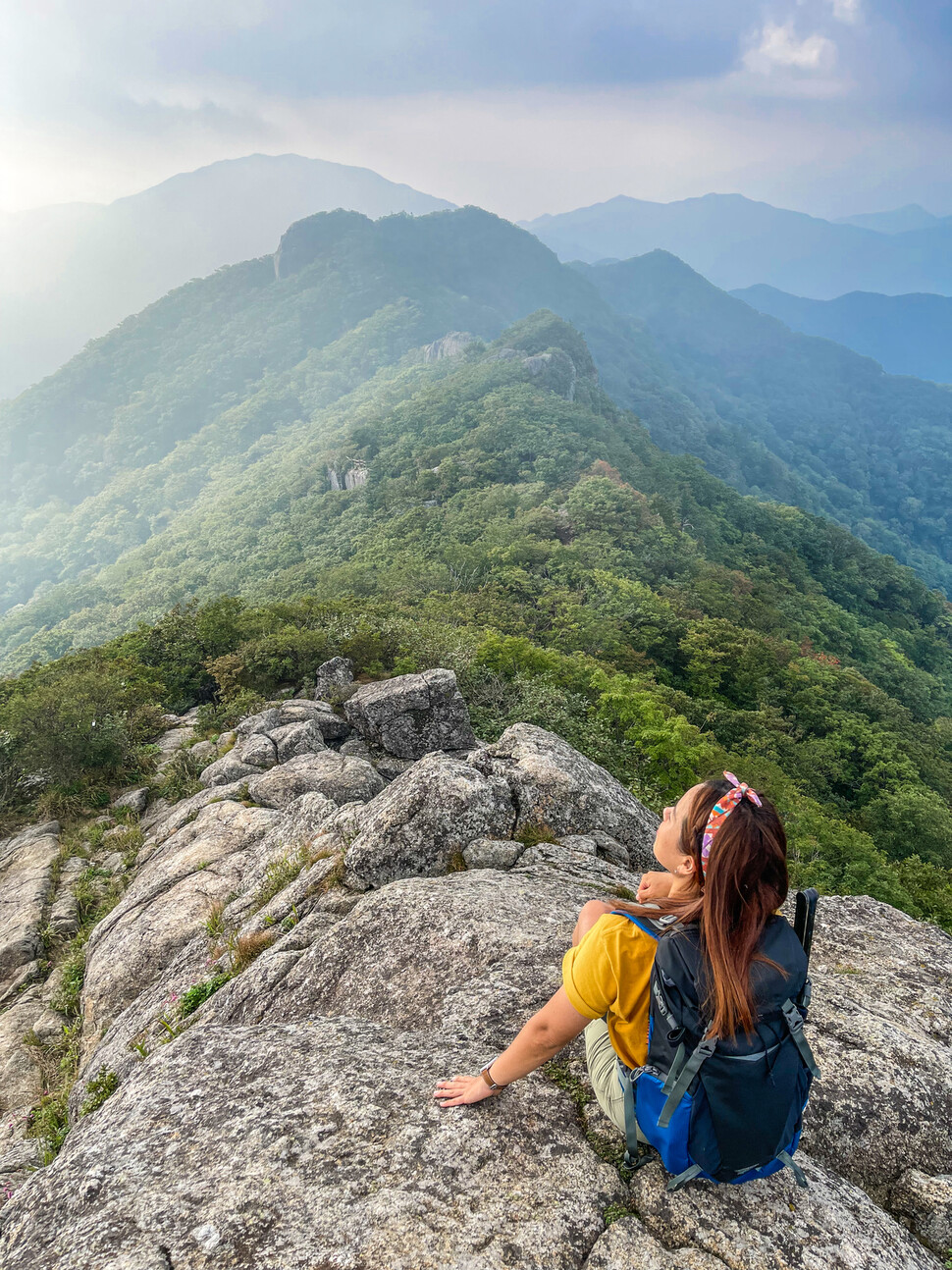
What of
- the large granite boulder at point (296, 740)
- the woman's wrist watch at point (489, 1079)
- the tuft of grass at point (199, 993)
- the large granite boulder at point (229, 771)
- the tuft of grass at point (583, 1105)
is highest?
the woman's wrist watch at point (489, 1079)

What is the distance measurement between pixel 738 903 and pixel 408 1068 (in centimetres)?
281

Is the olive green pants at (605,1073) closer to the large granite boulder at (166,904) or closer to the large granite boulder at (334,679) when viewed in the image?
the large granite boulder at (166,904)

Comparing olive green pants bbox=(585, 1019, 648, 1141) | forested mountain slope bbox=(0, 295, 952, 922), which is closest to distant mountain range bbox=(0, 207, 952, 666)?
forested mountain slope bbox=(0, 295, 952, 922)

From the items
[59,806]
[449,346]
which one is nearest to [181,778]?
[59,806]

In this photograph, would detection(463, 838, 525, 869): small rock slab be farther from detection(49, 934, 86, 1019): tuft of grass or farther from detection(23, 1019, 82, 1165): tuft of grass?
detection(49, 934, 86, 1019): tuft of grass

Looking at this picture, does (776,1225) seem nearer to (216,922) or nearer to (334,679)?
(216,922)

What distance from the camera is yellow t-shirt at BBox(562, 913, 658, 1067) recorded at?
2.72m

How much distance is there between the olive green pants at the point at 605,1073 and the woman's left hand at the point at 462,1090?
2.03 feet

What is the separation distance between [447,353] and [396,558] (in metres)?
131

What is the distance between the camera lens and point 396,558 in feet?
218

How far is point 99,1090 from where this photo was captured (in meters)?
5.72

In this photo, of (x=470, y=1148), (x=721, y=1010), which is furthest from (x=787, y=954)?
(x=470, y=1148)

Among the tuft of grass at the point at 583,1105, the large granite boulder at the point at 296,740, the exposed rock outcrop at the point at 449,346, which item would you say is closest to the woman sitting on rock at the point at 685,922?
the tuft of grass at the point at 583,1105

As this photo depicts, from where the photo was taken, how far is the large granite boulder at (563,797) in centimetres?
815
